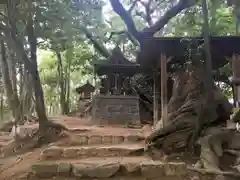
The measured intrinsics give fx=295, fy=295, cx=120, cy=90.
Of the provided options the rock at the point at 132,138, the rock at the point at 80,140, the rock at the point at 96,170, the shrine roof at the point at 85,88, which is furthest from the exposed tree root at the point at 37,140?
the shrine roof at the point at 85,88

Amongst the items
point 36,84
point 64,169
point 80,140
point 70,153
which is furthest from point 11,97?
point 64,169

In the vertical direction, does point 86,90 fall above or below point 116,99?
above

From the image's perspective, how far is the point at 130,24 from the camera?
27.6 feet

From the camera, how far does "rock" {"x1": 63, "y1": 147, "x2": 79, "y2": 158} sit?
269 inches

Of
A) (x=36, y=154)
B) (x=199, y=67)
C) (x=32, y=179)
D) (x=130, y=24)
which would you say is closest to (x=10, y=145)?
(x=36, y=154)

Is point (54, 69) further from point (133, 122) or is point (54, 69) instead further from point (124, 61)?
point (133, 122)

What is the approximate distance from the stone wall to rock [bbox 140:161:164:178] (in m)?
6.19

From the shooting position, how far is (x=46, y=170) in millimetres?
5793

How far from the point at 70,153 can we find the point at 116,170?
1.59 metres

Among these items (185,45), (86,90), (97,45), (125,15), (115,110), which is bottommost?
(115,110)

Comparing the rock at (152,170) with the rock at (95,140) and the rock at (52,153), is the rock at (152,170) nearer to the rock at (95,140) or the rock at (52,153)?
the rock at (52,153)

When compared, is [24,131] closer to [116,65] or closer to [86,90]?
[116,65]

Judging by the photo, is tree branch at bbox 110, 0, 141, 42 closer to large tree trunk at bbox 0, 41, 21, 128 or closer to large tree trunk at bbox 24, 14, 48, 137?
large tree trunk at bbox 24, 14, 48, 137

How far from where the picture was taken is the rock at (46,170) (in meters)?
5.78
